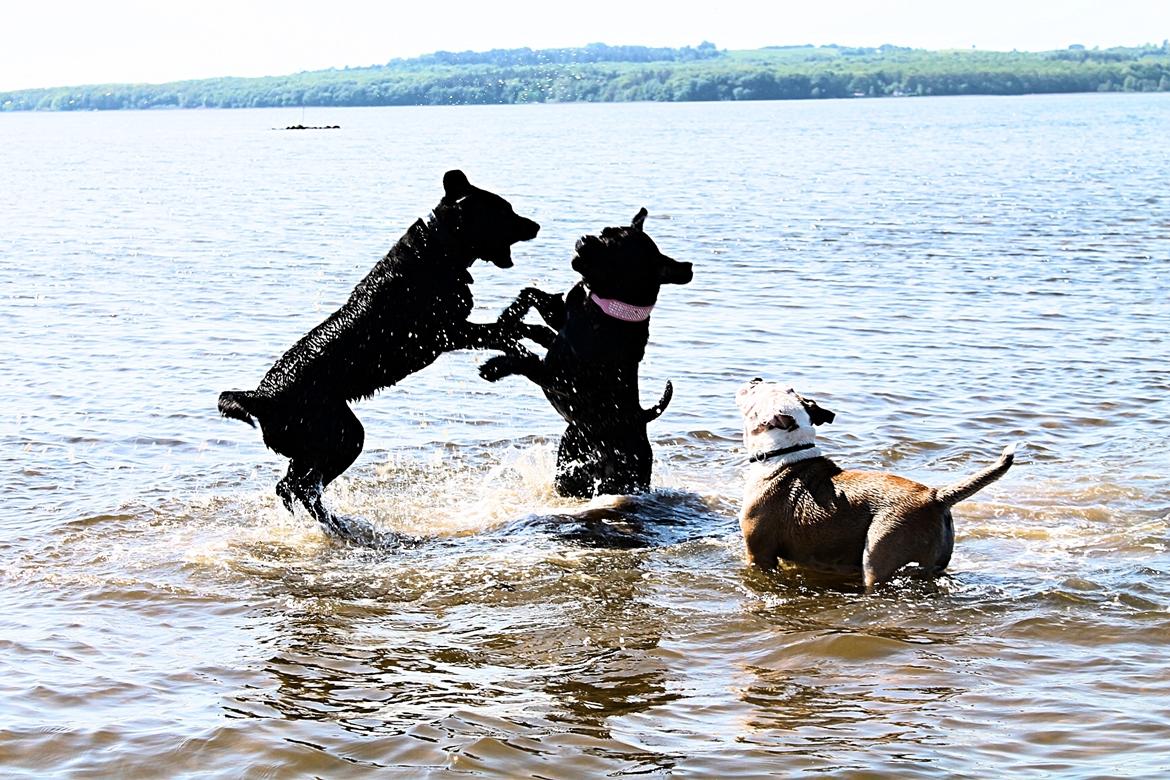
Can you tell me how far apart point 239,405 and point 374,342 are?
0.82 metres

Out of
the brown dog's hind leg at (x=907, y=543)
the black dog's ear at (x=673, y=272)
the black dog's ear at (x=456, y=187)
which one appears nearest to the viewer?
the brown dog's hind leg at (x=907, y=543)

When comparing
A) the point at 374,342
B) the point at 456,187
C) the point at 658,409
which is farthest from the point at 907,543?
the point at 456,187

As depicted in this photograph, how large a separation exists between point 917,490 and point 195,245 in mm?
18949

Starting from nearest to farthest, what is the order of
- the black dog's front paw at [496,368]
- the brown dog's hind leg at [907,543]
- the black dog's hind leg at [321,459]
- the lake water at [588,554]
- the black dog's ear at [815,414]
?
the lake water at [588,554] → the brown dog's hind leg at [907,543] → the black dog's ear at [815,414] → the black dog's hind leg at [321,459] → the black dog's front paw at [496,368]

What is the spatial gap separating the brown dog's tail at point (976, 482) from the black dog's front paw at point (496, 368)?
9.03 feet

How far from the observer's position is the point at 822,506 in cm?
684

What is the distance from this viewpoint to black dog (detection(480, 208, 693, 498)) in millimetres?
8227

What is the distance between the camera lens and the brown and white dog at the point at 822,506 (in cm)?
650

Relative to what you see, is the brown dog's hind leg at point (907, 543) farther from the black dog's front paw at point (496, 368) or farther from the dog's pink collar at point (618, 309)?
the black dog's front paw at point (496, 368)

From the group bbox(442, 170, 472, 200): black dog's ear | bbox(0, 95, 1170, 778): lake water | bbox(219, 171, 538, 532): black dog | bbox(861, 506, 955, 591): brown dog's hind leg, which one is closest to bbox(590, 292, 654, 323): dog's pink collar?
bbox(219, 171, 538, 532): black dog

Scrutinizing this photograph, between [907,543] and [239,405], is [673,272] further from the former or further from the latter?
[239,405]

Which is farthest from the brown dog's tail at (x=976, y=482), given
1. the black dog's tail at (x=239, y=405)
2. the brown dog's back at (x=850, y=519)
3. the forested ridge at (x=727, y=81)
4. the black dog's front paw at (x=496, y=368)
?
the forested ridge at (x=727, y=81)

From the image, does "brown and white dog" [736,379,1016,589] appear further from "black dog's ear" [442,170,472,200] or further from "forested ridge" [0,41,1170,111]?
"forested ridge" [0,41,1170,111]

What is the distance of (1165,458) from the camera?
30.9 ft
